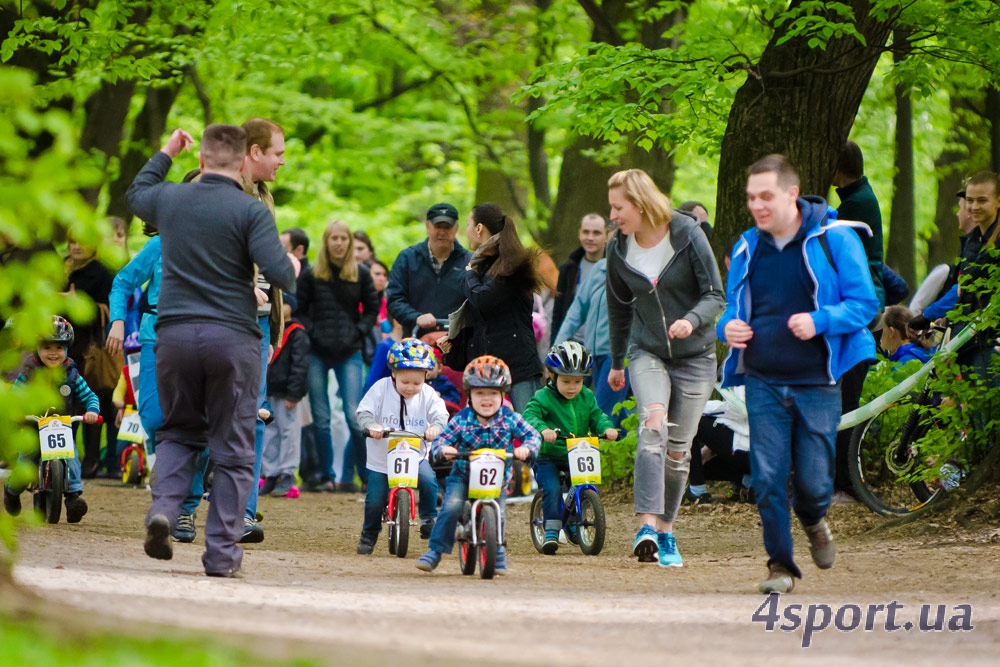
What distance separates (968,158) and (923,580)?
13550mm

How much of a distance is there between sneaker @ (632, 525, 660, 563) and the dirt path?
0.38ft

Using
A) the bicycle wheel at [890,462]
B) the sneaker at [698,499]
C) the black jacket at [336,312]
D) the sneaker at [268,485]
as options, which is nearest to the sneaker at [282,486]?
the sneaker at [268,485]

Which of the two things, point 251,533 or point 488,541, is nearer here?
point 488,541

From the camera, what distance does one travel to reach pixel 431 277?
1210 cm

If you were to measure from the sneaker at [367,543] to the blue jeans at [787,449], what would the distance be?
3305 mm

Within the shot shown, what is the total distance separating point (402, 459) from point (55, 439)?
2.83 m

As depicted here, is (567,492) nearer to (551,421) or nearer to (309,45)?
(551,421)

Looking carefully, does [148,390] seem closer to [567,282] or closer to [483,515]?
[483,515]

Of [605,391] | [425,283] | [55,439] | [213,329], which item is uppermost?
[425,283]

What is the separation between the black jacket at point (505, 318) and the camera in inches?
428

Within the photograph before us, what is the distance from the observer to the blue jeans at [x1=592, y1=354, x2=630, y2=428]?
45.0 feet

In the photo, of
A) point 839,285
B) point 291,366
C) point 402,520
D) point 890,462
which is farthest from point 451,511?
point 291,366

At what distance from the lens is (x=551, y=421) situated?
10469 millimetres

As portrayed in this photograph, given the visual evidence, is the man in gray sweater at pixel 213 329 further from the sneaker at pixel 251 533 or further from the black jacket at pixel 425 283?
the black jacket at pixel 425 283
